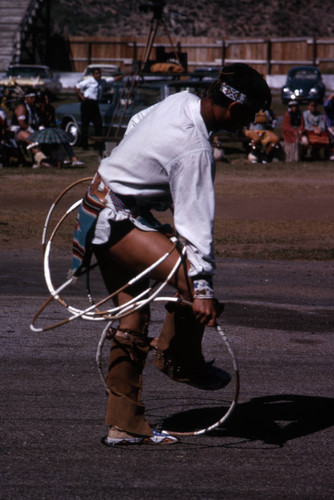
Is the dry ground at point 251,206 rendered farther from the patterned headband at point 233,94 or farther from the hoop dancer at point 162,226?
the patterned headband at point 233,94

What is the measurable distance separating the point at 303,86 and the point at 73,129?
20524 millimetres

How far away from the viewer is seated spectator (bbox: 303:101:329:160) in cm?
2242

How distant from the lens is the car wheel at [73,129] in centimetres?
2495

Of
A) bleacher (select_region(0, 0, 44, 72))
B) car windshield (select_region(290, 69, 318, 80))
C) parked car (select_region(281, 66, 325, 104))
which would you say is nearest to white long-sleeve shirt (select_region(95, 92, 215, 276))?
parked car (select_region(281, 66, 325, 104))

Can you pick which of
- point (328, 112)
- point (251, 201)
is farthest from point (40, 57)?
point (251, 201)

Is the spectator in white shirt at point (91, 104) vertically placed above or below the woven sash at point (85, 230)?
below

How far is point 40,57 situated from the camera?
57.6 m

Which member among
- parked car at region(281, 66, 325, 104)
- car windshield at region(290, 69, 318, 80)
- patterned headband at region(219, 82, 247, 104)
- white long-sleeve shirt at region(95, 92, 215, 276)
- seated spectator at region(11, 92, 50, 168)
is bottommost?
parked car at region(281, 66, 325, 104)

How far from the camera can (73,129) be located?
82.2ft

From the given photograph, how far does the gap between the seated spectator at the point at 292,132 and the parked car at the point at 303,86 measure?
18775mm

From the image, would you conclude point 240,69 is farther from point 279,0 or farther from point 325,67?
point 279,0

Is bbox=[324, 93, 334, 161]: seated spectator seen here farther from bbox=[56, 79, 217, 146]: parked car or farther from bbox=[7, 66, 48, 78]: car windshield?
bbox=[7, 66, 48, 78]: car windshield

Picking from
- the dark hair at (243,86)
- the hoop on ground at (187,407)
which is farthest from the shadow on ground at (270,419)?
the dark hair at (243,86)

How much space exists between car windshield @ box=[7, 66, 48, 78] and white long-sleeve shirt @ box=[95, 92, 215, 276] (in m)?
41.0
